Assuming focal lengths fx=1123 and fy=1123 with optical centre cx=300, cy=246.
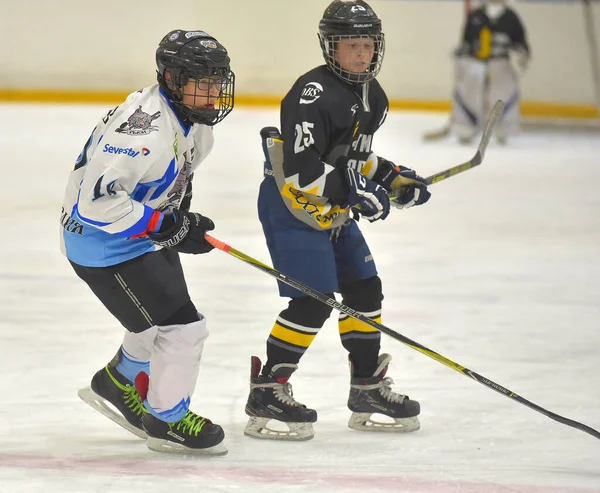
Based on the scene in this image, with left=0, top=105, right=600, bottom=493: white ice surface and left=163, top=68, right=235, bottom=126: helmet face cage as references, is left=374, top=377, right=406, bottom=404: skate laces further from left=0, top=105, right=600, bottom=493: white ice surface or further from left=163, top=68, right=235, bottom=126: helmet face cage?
left=163, top=68, right=235, bottom=126: helmet face cage

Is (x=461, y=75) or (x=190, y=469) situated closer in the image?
(x=190, y=469)

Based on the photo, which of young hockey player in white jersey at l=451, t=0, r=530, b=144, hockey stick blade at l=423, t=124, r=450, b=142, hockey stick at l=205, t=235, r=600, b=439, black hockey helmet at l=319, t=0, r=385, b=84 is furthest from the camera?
young hockey player in white jersey at l=451, t=0, r=530, b=144

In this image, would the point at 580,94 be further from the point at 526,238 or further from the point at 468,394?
the point at 468,394

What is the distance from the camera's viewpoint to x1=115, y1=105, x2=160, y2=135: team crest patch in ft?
8.13

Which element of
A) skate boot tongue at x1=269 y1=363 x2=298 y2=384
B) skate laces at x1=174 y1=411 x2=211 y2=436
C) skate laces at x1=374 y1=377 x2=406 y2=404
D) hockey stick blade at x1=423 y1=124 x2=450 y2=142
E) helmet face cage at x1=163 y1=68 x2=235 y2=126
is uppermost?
helmet face cage at x1=163 y1=68 x2=235 y2=126

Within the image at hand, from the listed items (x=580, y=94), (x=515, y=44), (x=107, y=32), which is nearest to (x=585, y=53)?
(x=580, y=94)

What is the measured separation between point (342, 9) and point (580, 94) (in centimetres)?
832

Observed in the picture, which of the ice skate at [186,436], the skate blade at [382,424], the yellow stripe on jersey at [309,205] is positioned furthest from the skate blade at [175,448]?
the yellow stripe on jersey at [309,205]

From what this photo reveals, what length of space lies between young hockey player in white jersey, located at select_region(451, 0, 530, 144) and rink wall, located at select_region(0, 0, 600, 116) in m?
1.53

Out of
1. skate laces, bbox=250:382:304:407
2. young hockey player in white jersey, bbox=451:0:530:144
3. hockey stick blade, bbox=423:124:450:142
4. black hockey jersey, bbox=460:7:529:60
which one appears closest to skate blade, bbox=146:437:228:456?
skate laces, bbox=250:382:304:407

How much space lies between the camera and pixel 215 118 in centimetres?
261

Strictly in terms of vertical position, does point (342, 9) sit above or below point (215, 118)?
above

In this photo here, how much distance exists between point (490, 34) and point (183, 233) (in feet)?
24.6

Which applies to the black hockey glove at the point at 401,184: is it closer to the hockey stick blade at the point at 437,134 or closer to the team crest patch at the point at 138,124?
the team crest patch at the point at 138,124
